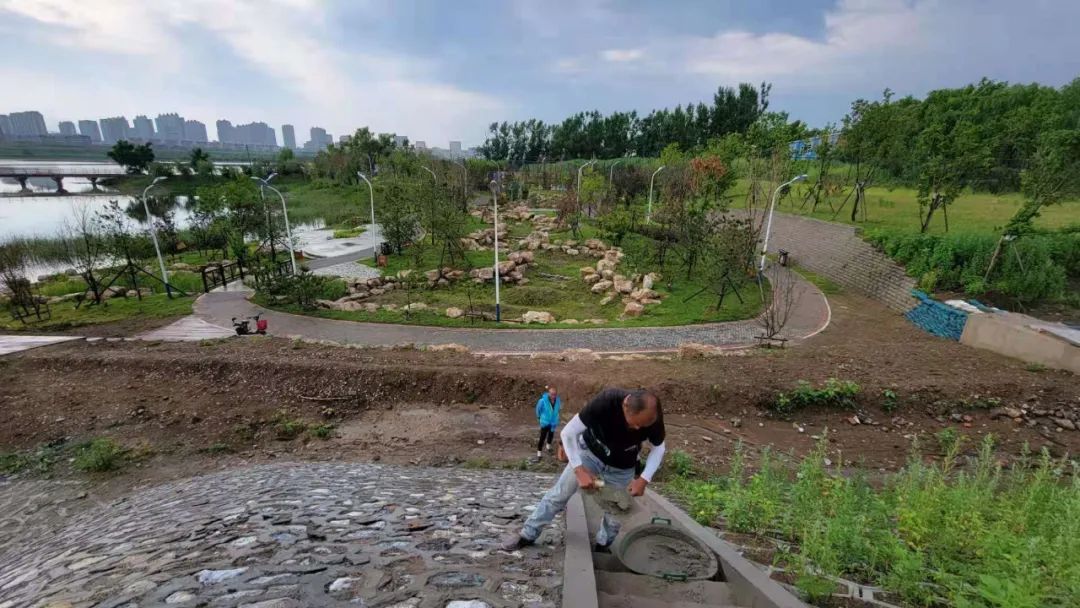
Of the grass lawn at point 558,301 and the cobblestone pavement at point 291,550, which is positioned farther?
the grass lawn at point 558,301

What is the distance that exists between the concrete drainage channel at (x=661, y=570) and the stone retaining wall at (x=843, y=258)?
17.8 metres

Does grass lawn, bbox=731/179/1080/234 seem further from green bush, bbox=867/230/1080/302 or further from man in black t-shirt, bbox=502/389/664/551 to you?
man in black t-shirt, bbox=502/389/664/551

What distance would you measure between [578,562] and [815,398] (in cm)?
814

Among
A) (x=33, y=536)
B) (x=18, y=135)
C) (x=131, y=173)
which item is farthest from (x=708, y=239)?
(x=18, y=135)

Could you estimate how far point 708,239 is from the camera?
20.6 metres

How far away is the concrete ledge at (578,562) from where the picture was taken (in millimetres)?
2930

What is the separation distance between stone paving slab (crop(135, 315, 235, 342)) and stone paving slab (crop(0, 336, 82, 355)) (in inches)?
72.4

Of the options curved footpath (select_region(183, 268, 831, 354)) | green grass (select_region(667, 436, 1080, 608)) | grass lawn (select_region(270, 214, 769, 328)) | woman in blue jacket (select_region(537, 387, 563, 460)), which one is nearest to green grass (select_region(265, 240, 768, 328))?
grass lawn (select_region(270, 214, 769, 328))

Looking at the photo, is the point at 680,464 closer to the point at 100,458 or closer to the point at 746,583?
the point at 746,583

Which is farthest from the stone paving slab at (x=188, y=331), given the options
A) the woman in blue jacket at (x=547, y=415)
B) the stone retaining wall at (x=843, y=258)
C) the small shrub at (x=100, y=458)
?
the stone retaining wall at (x=843, y=258)

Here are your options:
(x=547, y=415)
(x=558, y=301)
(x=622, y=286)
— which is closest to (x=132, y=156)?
(x=558, y=301)

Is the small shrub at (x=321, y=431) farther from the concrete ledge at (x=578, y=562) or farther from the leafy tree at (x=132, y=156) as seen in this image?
the leafy tree at (x=132, y=156)

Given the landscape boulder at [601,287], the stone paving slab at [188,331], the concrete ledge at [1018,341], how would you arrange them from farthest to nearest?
1. the landscape boulder at [601,287]
2. the stone paving slab at [188,331]
3. the concrete ledge at [1018,341]

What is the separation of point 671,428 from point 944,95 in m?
49.5
